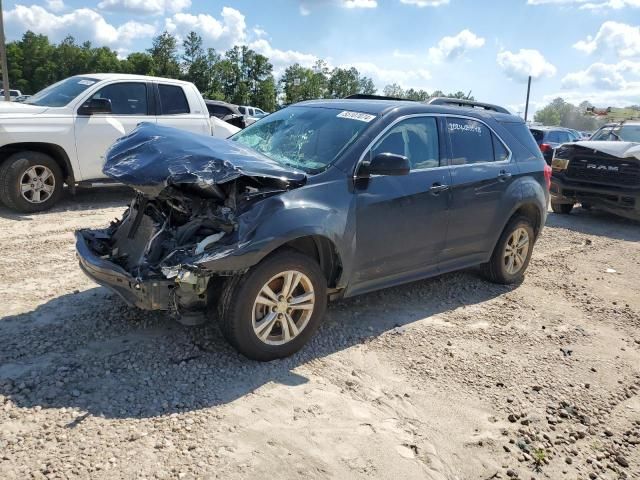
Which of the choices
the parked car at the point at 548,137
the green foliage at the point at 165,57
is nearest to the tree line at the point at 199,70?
the green foliage at the point at 165,57

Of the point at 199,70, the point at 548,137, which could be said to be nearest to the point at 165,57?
the point at 199,70

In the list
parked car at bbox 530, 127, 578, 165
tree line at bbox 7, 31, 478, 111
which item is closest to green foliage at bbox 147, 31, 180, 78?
tree line at bbox 7, 31, 478, 111

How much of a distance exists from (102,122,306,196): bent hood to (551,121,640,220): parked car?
25.9 ft

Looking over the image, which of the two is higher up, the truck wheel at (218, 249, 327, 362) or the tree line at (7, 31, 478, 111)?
the tree line at (7, 31, 478, 111)

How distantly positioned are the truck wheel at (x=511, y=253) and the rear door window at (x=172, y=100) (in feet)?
18.6

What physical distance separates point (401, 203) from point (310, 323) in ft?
4.14

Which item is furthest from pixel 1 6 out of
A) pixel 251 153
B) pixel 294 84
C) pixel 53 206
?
pixel 294 84

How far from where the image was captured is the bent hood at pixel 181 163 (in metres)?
3.57

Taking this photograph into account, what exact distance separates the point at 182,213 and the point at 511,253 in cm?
365

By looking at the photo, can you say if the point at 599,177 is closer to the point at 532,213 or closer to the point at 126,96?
the point at 532,213

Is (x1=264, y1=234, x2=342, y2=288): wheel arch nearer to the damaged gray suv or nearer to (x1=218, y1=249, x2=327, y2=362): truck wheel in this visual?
the damaged gray suv

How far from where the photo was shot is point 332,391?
11.9 ft

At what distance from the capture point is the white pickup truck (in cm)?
745

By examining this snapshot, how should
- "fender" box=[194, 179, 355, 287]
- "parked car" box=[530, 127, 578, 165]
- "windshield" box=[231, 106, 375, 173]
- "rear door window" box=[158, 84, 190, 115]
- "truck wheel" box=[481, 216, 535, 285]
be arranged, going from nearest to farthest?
"fender" box=[194, 179, 355, 287], "windshield" box=[231, 106, 375, 173], "truck wheel" box=[481, 216, 535, 285], "rear door window" box=[158, 84, 190, 115], "parked car" box=[530, 127, 578, 165]
